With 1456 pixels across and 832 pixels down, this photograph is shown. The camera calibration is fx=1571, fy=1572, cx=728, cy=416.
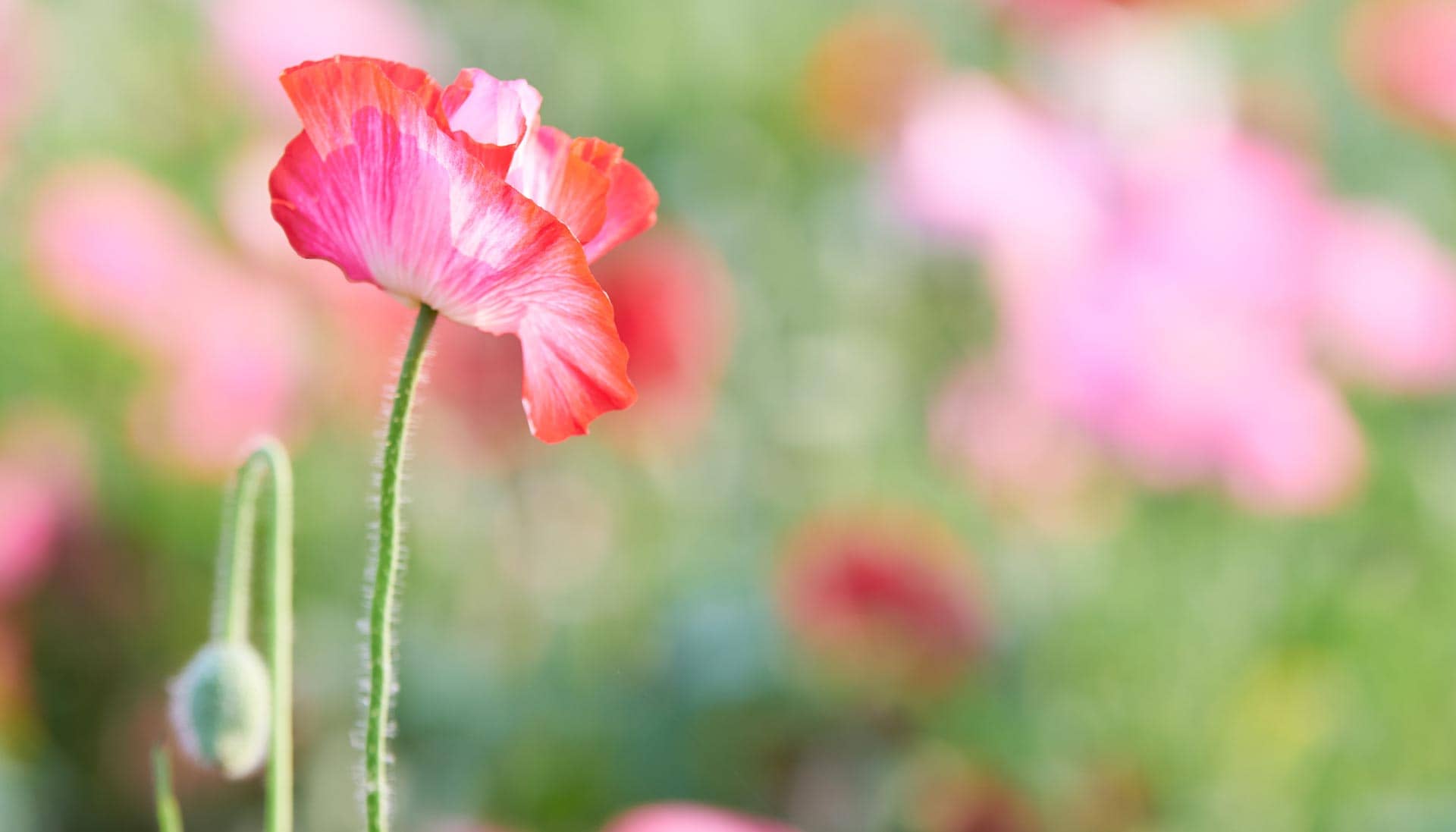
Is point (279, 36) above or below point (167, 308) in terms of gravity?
above

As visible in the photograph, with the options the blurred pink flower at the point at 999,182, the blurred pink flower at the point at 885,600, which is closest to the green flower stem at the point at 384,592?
the blurred pink flower at the point at 885,600

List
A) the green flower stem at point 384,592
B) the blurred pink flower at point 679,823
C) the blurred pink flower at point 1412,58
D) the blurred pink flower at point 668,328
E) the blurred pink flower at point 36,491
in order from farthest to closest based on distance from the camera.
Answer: the blurred pink flower at point 1412,58, the blurred pink flower at point 668,328, the blurred pink flower at point 36,491, the blurred pink flower at point 679,823, the green flower stem at point 384,592

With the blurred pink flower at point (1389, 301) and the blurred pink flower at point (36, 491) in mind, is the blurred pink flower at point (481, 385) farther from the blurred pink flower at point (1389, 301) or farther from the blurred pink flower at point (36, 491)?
the blurred pink flower at point (1389, 301)

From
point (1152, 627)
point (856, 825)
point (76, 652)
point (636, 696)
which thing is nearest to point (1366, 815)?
point (1152, 627)

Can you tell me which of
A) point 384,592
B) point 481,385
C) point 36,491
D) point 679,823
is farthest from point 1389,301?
point 384,592

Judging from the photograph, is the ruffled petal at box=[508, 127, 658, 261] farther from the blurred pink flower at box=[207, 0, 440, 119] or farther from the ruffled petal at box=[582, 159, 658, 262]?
the blurred pink flower at box=[207, 0, 440, 119]

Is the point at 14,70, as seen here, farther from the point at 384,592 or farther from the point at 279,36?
the point at 384,592
